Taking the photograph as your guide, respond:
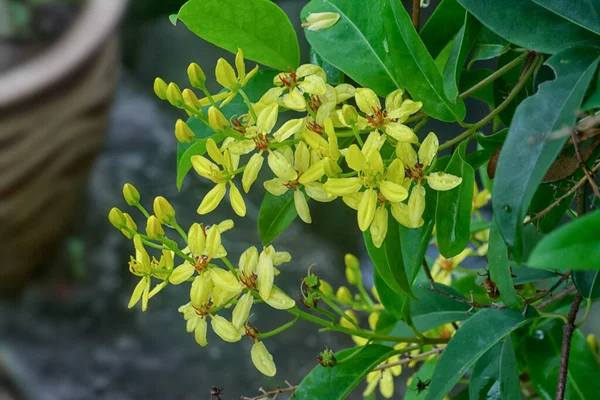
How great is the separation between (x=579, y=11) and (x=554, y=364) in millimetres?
266

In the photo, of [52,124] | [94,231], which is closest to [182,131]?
[52,124]

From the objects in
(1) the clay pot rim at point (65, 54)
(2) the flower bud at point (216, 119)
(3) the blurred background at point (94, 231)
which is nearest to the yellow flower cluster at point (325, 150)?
(2) the flower bud at point (216, 119)

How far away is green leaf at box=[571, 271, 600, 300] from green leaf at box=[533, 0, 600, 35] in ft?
0.41

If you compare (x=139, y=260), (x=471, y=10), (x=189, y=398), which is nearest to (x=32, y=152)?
(x=189, y=398)

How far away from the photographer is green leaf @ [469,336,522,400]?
0.39 m

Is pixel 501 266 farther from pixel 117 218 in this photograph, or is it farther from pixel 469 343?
pixel 117 218

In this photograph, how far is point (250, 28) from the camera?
0.40 m

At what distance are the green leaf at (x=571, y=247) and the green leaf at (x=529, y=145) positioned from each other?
1.1 inches

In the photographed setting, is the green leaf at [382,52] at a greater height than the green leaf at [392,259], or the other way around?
the green leaf at [382,52]

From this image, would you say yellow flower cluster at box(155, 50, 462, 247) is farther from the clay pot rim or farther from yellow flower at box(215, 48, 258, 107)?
the clay pot rim

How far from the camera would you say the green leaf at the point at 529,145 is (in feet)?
0.90

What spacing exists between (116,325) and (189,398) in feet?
0.92

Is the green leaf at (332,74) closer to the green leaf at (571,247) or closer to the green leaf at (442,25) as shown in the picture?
the green leaf at (442,25)

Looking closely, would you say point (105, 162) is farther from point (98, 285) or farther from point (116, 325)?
point (116, 325)
